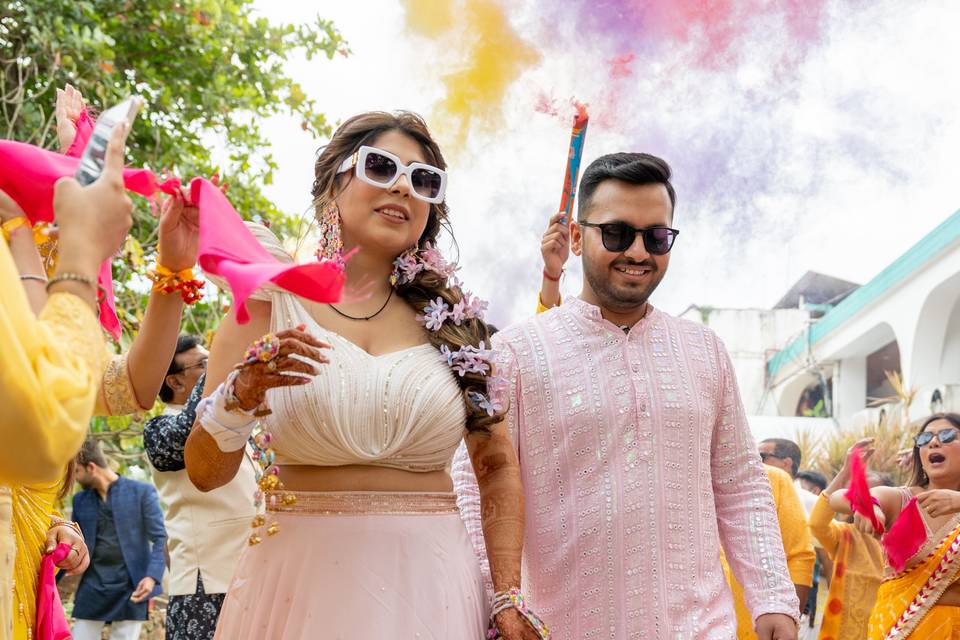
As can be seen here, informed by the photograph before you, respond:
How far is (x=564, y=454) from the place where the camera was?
12.8ft

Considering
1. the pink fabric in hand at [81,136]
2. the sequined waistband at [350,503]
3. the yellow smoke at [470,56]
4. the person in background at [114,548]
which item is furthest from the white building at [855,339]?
the pink fabric in hand at [81,136]

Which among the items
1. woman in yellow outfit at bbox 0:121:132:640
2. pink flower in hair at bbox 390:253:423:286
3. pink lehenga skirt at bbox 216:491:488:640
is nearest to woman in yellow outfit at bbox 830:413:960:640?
pink flower in hair at bbox 390:253:423:286

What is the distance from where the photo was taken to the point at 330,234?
355 cm

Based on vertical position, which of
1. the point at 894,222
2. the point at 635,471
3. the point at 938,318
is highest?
the point at 894,222

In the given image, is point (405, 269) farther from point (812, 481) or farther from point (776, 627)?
point (812, 481)

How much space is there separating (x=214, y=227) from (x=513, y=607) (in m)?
1.34

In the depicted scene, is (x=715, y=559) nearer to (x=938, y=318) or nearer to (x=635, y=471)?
(x=635, y=471)

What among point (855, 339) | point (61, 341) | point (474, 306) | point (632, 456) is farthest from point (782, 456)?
point (855, 339)

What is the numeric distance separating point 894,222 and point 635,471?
1452cm

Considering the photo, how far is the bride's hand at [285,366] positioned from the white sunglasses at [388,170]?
2.76ft

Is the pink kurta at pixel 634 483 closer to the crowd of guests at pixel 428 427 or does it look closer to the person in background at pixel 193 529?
the crowd of guests at pixel 428 427

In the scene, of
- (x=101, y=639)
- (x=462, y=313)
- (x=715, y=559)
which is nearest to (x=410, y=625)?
(x=462, y=313)

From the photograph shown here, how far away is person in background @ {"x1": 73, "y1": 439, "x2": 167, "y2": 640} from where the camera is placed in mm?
8062

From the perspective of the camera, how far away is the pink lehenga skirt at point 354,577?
121 inches
